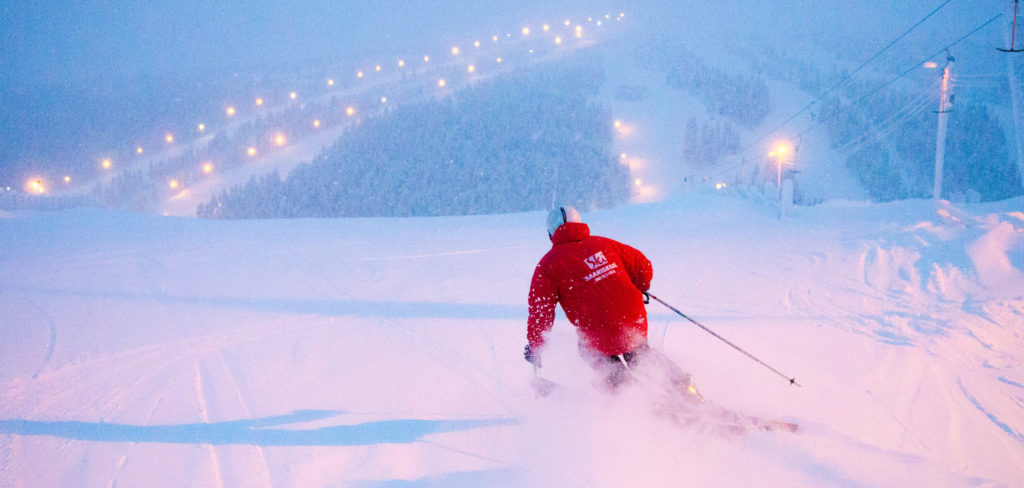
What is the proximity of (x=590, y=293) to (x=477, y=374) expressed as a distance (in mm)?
2112

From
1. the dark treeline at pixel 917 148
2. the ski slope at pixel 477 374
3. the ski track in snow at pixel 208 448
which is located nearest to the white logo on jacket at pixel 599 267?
the ski slope at pixel 477 374

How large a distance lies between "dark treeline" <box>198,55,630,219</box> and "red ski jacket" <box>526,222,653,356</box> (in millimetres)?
47192

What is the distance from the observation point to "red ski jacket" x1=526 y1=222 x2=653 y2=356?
3.30m

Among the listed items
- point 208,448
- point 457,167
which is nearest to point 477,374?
point 208,448

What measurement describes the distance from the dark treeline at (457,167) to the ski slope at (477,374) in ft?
129

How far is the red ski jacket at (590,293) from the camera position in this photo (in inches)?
130

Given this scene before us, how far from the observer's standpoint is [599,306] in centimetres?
330

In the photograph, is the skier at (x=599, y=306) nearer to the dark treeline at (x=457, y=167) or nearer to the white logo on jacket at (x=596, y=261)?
the white logo on jacket at (x=596, y=261)

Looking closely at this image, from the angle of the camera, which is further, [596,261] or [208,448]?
[208,448]

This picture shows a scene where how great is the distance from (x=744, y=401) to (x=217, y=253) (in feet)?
44.1

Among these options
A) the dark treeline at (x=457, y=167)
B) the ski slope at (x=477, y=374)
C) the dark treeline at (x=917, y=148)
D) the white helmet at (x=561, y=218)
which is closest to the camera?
the ski slope at (x=477, y=374)

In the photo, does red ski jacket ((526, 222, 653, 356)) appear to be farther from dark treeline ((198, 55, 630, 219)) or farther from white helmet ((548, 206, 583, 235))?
A: dark treeline ((198, 55, 630, 219))

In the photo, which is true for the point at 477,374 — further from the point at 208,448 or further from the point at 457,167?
the point at 457,167

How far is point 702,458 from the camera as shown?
3.18 metres
